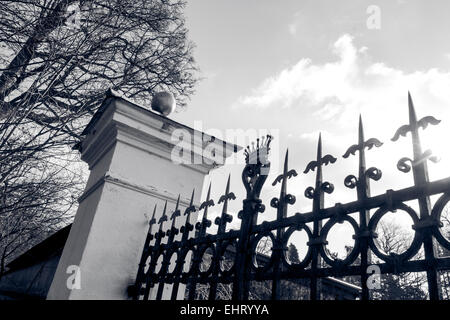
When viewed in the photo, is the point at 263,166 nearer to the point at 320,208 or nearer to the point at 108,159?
the point at 320,208

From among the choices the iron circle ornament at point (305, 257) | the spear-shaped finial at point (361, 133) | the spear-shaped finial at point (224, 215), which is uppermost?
the spear-shaped finial at point (361, 133)

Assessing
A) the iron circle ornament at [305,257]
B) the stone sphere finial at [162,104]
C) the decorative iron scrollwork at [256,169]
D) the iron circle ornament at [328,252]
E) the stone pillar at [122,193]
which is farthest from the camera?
the stone sphere finial at [162,104]

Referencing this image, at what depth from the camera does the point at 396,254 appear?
103cm

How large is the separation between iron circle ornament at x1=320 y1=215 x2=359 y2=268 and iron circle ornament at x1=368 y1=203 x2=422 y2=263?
6 cm

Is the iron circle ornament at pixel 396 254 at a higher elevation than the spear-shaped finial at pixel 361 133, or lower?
lower

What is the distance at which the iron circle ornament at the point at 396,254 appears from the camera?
3.32ft

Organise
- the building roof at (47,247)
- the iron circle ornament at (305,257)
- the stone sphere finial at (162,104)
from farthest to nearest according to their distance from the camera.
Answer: the building roof at (47,247) → the stone sphere finial at (162,104) → the iron circle ornament at (305,257)

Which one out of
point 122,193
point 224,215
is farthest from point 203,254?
point 122,193

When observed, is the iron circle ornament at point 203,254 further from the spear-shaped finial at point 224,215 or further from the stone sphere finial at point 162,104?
the stone sphere finial at point 162,104

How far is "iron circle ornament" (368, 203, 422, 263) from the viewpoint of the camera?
101cm

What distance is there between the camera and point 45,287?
3467mm

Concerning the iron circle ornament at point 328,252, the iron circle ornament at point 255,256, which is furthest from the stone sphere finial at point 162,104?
the iron circle ornament at point 328,252

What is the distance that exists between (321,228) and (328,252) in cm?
10
